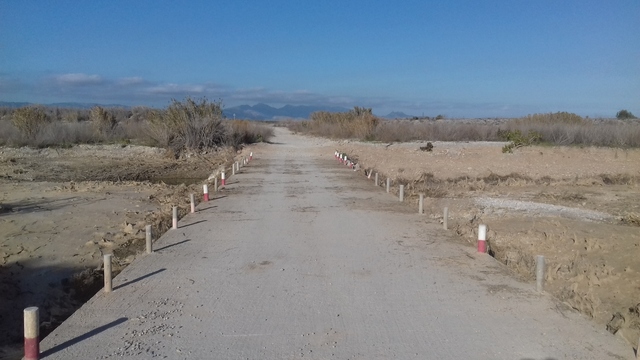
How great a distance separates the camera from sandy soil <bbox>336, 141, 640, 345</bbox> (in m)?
10.0

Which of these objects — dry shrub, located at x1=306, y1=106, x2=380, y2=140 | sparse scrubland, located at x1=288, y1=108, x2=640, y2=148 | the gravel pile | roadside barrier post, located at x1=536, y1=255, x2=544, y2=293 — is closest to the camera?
roadside barrier post, located at x1=536, y1=255, x2=544, y2=293

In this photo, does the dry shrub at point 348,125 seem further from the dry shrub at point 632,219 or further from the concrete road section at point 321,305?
the concrete road section at point 321,305

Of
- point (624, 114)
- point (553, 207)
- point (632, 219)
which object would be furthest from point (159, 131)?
point (624, 114)

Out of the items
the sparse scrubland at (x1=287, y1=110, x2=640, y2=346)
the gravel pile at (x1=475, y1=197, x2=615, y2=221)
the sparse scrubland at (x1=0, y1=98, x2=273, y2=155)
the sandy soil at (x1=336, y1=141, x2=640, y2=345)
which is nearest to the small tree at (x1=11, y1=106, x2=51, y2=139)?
the sparse scrubland at (x1=0, y1=98, x2=273, y2=155)

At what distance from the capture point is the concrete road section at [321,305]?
6141mm

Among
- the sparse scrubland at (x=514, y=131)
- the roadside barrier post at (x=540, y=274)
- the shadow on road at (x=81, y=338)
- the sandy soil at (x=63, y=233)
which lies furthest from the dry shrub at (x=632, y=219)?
the sparse scrubland at (x=514, y=131)

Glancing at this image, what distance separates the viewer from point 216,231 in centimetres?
1267

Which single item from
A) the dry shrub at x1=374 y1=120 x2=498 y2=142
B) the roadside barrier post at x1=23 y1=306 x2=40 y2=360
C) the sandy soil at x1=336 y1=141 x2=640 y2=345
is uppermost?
the dry shrub at x1=374 y1=120 x2=498 y2=142

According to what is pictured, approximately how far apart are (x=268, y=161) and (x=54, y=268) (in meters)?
22.2

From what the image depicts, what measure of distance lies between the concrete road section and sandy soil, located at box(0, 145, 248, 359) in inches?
63.2

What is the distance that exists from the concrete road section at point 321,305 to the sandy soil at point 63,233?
63.2 inches

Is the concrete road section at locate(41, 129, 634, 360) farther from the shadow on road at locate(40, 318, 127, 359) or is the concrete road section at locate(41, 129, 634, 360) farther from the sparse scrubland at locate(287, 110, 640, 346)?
the sparse scrubland at locate(287, 110, 640, 346)

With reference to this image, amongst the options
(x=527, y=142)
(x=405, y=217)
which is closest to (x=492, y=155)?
(x=527, y=142)

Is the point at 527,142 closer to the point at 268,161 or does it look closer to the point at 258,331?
the point at 268,161
